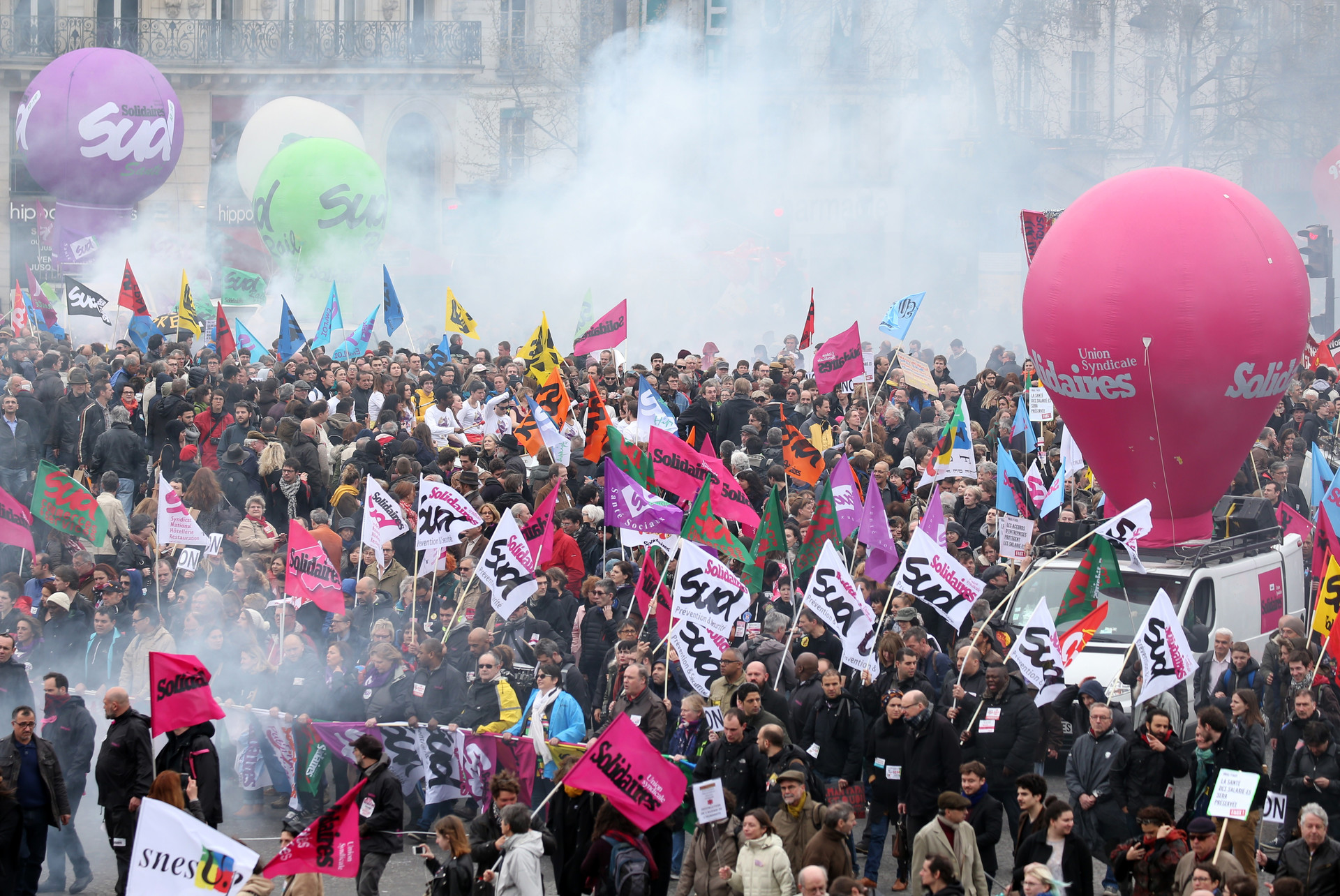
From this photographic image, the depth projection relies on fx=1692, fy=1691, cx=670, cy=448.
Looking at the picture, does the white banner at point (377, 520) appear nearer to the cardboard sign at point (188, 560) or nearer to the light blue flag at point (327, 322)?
the cardboard sign at point (188, 560)

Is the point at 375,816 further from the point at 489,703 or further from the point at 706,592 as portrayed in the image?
the point at 706,592

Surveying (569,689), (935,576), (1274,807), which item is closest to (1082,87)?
(935,576)

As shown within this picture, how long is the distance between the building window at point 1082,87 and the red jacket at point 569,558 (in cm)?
3529

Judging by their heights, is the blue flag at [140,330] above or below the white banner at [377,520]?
above

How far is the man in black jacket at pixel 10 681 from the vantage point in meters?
10.4

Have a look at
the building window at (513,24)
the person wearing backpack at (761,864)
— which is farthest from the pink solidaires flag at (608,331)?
the building window at (513,24)

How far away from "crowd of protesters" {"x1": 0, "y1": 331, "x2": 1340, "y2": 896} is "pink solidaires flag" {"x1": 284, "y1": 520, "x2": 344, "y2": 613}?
0.55ft

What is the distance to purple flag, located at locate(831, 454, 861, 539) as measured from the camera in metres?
13.4

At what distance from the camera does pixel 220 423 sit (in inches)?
656

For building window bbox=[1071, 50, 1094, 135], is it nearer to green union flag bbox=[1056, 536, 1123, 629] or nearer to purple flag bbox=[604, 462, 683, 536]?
purple flag bbox=[604, 462, 683, 536]

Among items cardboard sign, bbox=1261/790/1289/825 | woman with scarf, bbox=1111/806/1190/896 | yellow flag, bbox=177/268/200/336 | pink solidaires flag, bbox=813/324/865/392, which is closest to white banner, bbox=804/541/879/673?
woman with scarf, bbox=1111/806/1190/896

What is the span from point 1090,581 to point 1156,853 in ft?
8.81

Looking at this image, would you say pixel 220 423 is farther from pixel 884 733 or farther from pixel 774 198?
pixel 774 198

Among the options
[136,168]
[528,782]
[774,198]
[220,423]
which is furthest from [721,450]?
[774,198]
